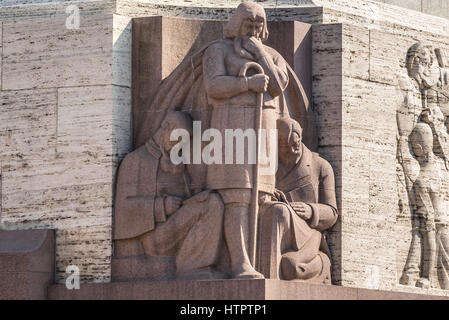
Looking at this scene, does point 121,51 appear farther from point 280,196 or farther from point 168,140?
point 280,196

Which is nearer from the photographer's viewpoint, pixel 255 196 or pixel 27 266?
pixel 255 196

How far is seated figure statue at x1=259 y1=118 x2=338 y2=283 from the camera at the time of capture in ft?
56.3

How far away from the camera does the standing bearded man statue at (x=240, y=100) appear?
1706 cm

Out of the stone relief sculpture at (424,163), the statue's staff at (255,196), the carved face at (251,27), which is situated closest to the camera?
the statue's staff at (255,196)

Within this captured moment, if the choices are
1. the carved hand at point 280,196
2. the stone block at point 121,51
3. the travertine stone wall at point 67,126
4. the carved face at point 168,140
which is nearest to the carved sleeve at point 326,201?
the carved hand at point 280,196

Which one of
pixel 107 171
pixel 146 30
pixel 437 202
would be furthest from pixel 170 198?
pixel 437 202

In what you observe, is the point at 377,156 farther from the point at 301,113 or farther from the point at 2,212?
the point at 2,212

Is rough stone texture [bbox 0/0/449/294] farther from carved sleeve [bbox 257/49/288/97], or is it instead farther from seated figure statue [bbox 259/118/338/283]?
carved sleeve [bbox 257/49/288/97]

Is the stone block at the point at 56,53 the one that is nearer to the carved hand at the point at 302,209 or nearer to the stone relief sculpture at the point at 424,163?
the carved hand at the point at 302,209

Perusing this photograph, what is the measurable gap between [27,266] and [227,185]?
2204 millimetres

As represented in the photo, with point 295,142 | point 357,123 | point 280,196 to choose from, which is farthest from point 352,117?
point 280,196

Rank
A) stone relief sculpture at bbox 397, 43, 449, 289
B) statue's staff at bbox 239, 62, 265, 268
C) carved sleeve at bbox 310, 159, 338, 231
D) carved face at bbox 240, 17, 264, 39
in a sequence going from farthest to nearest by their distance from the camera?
stone relief sculpture at bbox 397, 43, 449, 289
carved sleeve at bbox 310, 159, 338, 231
carved face at bbox 240, 17, 264, 39
statue's staff at bbox 239, 62, 265, 268

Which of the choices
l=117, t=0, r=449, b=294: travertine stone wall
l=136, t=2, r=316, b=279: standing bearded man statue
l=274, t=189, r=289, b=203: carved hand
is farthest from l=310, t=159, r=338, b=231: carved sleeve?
l=136, t=2, r=316, b=279: standing bearded man statue

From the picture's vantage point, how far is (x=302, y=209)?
57.4ft
